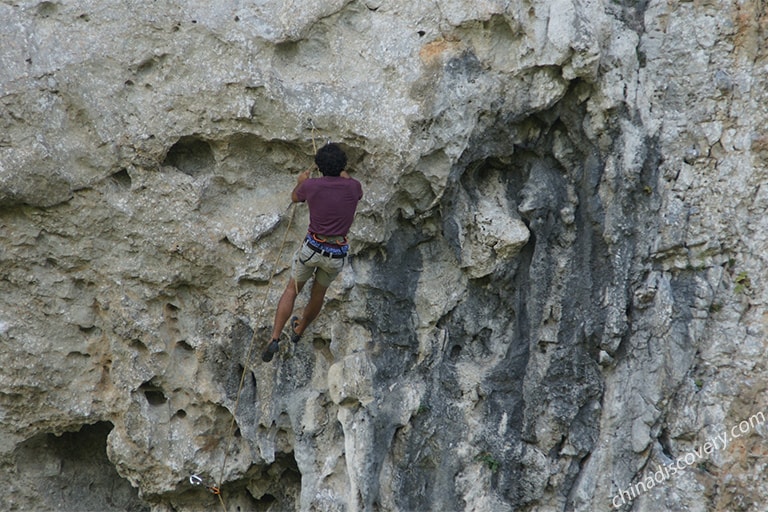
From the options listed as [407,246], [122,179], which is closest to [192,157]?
[122,179]

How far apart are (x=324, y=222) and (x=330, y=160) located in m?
0.50

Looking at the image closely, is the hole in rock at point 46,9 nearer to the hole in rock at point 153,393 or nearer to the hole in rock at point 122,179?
the hole in rock at point 122,179

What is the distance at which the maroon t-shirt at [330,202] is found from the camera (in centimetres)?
757

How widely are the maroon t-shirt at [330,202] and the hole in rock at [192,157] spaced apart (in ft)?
3.68

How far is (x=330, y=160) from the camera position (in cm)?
758

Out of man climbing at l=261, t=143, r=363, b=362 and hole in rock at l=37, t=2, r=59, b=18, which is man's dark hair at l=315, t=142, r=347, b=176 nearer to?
man climbing at l=261, t=143, r=363, b=362

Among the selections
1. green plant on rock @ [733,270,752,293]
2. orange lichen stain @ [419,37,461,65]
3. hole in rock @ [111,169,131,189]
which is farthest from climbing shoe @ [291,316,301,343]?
green plant on rock @ [733,270,752,293]

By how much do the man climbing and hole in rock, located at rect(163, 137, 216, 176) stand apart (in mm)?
916

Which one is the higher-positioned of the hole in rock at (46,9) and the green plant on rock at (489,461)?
the hole in rock at (46,9)

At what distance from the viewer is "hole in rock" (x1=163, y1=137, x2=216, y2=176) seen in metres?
8.26

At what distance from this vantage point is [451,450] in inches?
330

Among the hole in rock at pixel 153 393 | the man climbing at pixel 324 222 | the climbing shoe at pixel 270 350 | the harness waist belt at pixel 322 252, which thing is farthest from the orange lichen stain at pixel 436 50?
the hole in rock at pixel 153 393

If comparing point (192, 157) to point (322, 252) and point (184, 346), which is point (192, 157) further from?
point (184, 346)

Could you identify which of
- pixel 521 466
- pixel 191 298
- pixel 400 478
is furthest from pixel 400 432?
pixel 191 298
